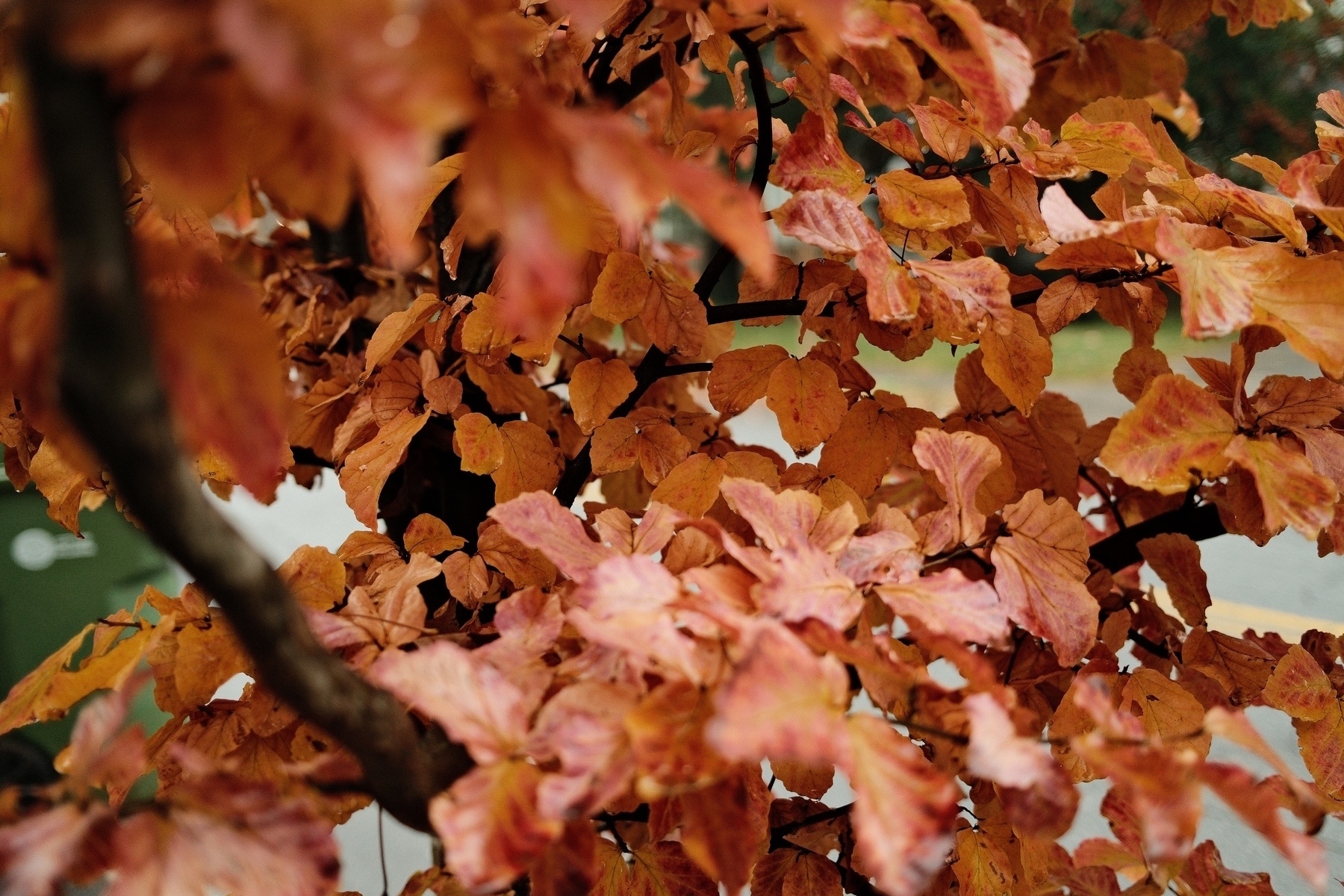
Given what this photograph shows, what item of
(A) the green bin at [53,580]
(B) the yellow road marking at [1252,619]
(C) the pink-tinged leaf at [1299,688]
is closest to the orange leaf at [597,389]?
(C) the pink-tinged leaf at [1299,688]

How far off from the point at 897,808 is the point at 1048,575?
0.71 feet

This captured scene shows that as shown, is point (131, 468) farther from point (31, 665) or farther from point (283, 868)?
point (31, 665)

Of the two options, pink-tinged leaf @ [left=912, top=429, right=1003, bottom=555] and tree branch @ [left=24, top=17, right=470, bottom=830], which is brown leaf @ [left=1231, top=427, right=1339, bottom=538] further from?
tree branch @ [left=24, top=17, right=470, bottom=830]

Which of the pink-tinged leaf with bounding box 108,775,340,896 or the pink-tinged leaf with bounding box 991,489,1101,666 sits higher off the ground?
the pink-tinged leaf with bounding box 108,775,340,896

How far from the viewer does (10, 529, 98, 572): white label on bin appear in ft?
4.66

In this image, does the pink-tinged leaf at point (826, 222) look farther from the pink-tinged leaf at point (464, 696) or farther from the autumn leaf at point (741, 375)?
the pink-tinged leaf at point (464, 696)

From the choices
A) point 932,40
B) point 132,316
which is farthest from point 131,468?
point 932,40

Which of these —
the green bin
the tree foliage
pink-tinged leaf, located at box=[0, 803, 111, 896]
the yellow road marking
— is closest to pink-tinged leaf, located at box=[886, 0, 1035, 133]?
the tree foliage

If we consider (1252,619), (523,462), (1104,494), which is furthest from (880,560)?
(1252,619)

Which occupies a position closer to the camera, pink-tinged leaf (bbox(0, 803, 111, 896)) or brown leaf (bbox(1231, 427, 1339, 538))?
pink-tinged leaf (bbox(0, 803, 111, 896))

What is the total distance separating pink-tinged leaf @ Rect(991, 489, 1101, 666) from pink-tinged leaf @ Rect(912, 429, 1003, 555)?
20 mm

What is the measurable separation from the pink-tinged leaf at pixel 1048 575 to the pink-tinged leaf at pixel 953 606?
2.1 inches

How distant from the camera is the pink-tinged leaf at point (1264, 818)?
283 mm

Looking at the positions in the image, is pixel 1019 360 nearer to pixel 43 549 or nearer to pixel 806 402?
pixel 806 402
